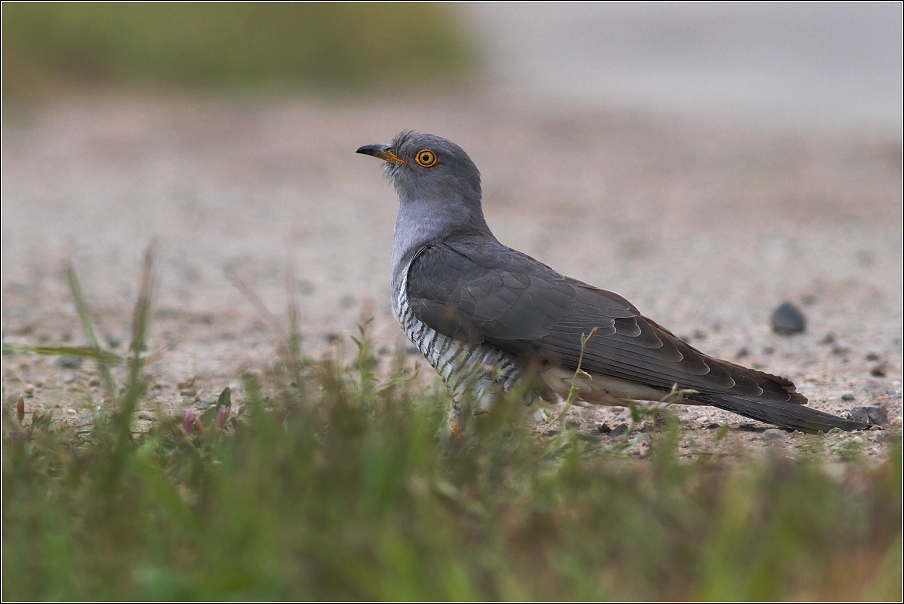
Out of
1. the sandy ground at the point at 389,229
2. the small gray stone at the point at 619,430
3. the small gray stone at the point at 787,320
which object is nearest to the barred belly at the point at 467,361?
the sandy ground at the point at 389,229

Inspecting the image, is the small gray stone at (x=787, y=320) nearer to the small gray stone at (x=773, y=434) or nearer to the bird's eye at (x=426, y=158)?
the small gray stone at (x=773, y=434)

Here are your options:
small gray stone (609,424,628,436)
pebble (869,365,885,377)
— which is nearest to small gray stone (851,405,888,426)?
pebble (869,365,885,377)

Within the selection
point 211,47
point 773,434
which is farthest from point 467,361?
point 211,47

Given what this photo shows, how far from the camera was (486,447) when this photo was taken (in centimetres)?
304

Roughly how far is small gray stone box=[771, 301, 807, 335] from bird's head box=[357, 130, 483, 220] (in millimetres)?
1831

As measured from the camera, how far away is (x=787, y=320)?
579 centimetres

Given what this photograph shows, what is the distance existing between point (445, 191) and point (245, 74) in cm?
1168

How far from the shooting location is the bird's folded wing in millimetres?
3871

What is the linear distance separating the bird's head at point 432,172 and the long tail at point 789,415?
167 cm

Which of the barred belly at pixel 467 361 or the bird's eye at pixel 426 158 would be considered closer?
the barred belly at pixel 467 361

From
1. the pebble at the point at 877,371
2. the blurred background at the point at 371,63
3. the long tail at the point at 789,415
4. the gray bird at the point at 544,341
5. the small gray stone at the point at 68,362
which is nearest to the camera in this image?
the long tail at the point at 789,415

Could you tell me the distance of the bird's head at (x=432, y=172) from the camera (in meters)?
4.91

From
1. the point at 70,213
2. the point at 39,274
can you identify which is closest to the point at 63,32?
the point at 70,213

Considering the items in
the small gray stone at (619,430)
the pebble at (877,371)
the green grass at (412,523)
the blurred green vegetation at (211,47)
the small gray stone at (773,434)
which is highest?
the blurred green vegetation at (211,47)
